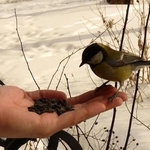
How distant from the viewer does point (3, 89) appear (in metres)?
1.75

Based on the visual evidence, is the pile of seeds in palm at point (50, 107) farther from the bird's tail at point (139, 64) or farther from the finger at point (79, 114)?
the bird's tail at point (139, 64)

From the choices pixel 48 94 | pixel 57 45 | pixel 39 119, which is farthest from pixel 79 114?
pixel 57 45

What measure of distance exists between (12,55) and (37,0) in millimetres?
3677

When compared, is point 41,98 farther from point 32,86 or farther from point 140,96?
point 32,86

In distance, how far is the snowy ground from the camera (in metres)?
2.89

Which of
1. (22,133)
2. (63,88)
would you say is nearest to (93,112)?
→ (22,133)

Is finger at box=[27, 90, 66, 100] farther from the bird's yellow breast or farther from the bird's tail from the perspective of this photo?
the bird's tail

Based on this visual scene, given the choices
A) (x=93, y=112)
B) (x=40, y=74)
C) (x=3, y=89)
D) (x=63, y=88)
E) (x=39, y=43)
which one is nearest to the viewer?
(x=93, y=112)

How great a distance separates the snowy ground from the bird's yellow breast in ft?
2.78

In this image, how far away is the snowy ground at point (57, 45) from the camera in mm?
2891

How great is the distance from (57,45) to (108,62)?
9.86 feet

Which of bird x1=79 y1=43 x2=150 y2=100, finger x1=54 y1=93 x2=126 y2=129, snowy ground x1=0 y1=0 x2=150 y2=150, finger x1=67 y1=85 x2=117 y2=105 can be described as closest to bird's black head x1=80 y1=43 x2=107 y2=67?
bird x1=79 y1=43 x2=150 y2=100

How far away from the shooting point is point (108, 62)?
67.4 inches

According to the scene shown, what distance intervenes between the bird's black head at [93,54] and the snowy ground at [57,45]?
37.7 inches
